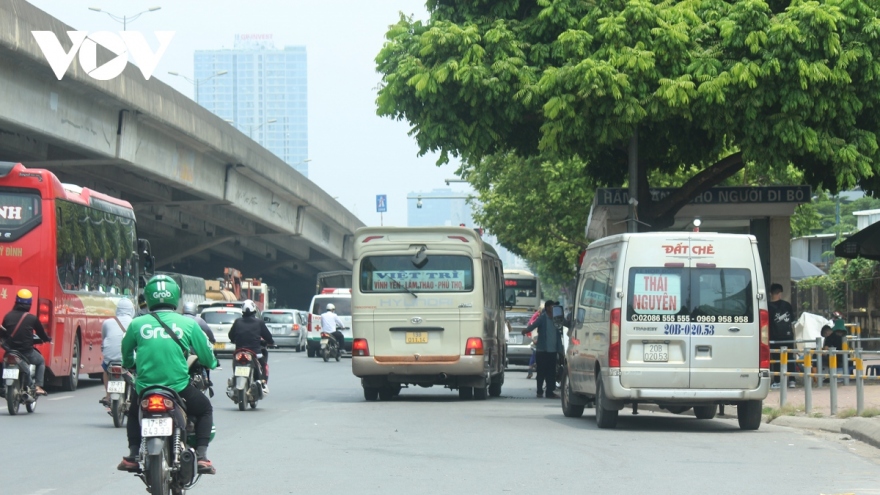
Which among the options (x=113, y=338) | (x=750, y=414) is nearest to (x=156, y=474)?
(x=750, y=414)

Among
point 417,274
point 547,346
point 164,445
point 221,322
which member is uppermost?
point 417,274

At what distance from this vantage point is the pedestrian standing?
23109 millimetres

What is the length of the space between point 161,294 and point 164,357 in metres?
0.49

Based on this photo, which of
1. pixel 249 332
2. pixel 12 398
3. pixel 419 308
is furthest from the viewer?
pixel 419 308

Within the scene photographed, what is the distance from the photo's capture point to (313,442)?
1387cm

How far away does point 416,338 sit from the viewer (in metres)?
20.8

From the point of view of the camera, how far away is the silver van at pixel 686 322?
49.5ft

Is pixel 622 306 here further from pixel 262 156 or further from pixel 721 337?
pixel 262 156

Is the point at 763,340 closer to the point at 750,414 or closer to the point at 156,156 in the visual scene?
the point at 750,414

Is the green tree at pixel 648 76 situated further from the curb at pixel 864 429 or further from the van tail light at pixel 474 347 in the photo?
the curb at pixel 864 429

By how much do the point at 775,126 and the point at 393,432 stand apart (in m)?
7.91

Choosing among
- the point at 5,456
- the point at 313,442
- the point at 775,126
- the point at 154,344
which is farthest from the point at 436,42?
the point at 154,344

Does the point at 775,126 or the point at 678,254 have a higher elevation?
the point at 775,126

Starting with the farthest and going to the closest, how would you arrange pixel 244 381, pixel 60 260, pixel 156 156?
1. pixel 156 156
2. pixel 60 260
3. pixel 244 381
